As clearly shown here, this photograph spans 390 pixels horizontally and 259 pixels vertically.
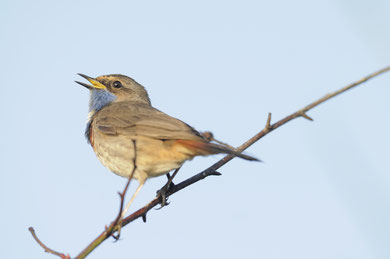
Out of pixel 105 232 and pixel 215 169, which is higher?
pixel 215 169

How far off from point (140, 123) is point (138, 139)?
396 millimetres

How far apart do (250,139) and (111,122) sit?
10.6 feet

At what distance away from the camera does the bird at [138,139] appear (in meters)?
6.71

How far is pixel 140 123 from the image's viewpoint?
7.62 meters

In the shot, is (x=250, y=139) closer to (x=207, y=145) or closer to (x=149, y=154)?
(x=207, y=145)

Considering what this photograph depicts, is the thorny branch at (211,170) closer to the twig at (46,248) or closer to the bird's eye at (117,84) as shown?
the twig at (46,248)

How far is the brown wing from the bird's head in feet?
1.22

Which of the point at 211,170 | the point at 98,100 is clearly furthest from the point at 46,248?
the point at 98,100

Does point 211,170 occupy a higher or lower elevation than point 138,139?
lower

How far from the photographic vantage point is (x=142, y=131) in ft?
24.3

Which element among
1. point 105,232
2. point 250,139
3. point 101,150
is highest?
point 250,139

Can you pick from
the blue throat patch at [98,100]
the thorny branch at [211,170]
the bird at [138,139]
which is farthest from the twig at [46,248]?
the blue throat patch at [98,100]

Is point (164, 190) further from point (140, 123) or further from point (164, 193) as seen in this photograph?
point (140, 123)

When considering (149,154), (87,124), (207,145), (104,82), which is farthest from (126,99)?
(207,145)
